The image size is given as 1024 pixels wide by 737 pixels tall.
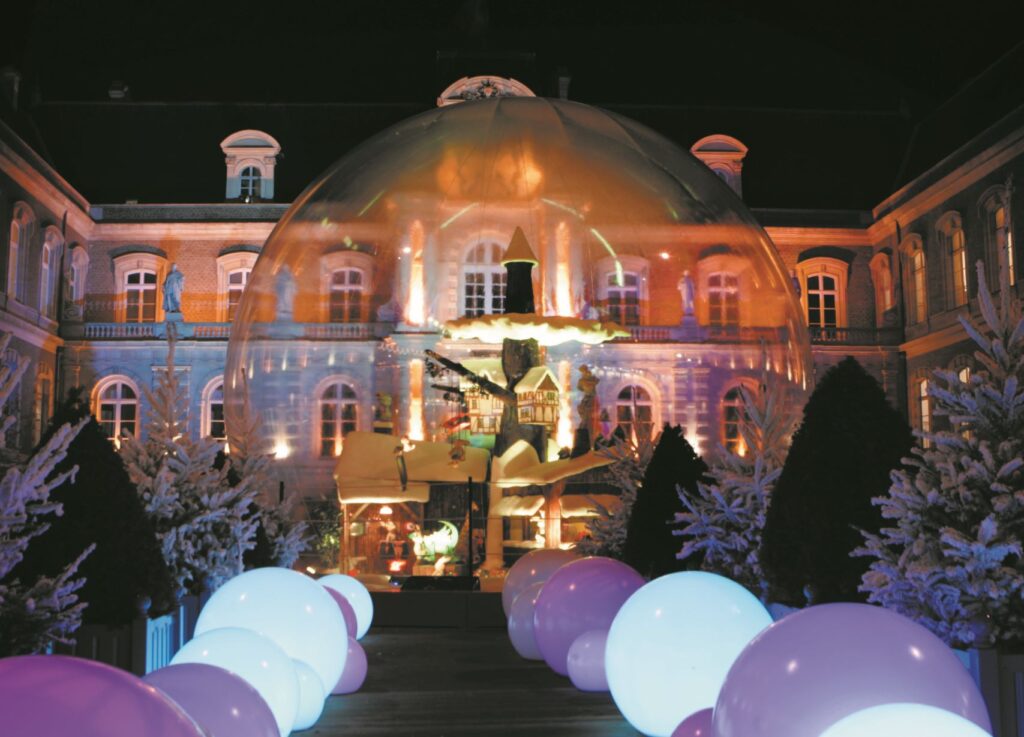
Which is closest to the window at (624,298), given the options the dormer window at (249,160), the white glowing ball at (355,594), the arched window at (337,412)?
the arched window at (337,412)

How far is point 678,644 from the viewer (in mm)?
6762

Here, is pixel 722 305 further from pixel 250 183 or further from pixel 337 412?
pixel 250 183

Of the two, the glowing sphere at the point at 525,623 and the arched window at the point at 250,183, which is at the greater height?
the arched window at the point at 250,183

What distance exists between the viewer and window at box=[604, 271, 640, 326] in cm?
1434

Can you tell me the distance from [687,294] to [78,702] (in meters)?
11.5

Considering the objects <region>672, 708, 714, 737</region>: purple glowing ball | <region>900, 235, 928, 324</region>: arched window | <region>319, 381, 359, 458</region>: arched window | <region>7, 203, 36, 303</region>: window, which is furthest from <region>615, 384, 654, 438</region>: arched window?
<region>900, 235, 928, 324</region>: arched window

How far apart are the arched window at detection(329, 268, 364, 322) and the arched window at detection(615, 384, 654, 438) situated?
3088 mm

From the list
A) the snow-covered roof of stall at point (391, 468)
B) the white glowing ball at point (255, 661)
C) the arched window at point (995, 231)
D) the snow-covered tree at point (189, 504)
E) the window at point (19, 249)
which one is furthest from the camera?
the window at point (19, 249)

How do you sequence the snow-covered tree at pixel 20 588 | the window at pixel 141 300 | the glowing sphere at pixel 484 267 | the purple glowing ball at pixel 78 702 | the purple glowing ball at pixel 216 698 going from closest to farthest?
the purple glowing ball at pixel 78 702, the purple glowing ball at pixel 216 698, the snow-covered tree at pixel 20 588, the glowing sphere at pixel 484 267, the window at pixel 141 300

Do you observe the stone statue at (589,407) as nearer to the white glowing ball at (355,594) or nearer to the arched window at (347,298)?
the arched window at (347,298)

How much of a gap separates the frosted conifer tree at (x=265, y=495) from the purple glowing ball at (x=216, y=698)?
7.00 m

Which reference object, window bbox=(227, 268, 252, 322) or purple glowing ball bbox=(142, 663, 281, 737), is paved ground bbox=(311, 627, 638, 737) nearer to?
purple glowing ball bbox=(142, 663, 281, 737)

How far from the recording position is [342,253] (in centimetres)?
1494

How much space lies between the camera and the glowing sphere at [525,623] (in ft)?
35.4
